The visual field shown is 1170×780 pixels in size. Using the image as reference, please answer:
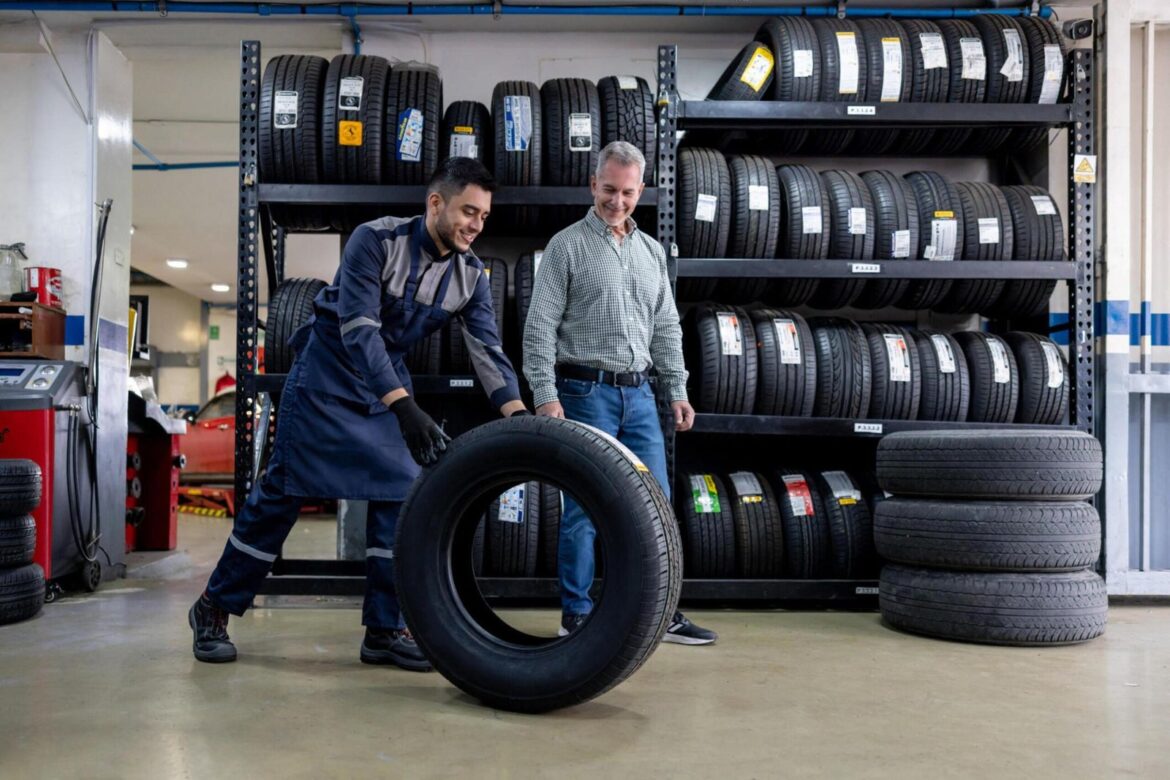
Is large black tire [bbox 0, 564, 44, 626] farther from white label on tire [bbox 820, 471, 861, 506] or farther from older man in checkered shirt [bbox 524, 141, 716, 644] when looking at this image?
white label on tire [bbox 820, 471, 861, 506]

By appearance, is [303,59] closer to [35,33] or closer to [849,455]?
[35,33]

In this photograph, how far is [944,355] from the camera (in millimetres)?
4141

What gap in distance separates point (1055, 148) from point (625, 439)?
2.89m

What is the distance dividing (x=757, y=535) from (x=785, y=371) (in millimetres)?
711

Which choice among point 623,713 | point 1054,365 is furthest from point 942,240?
point 623,713

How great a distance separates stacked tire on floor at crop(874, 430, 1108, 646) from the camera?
334 cm

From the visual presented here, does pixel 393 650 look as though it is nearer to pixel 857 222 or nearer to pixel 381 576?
pixel 381 576

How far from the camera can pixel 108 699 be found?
8.18 ft

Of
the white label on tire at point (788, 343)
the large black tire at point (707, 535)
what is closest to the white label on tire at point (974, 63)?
the white label on tire at point (788, 343)

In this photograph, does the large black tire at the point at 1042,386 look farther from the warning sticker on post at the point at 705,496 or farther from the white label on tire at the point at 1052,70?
the warning sticker on post at the point at 705,496

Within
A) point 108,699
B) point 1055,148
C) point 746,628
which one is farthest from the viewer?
point 1055,148

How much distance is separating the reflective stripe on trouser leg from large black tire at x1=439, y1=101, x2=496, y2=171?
1740 millimetres

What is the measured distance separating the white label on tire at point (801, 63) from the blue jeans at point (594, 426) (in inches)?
69.0

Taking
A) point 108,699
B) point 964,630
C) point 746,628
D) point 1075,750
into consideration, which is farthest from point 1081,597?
point 108,699
